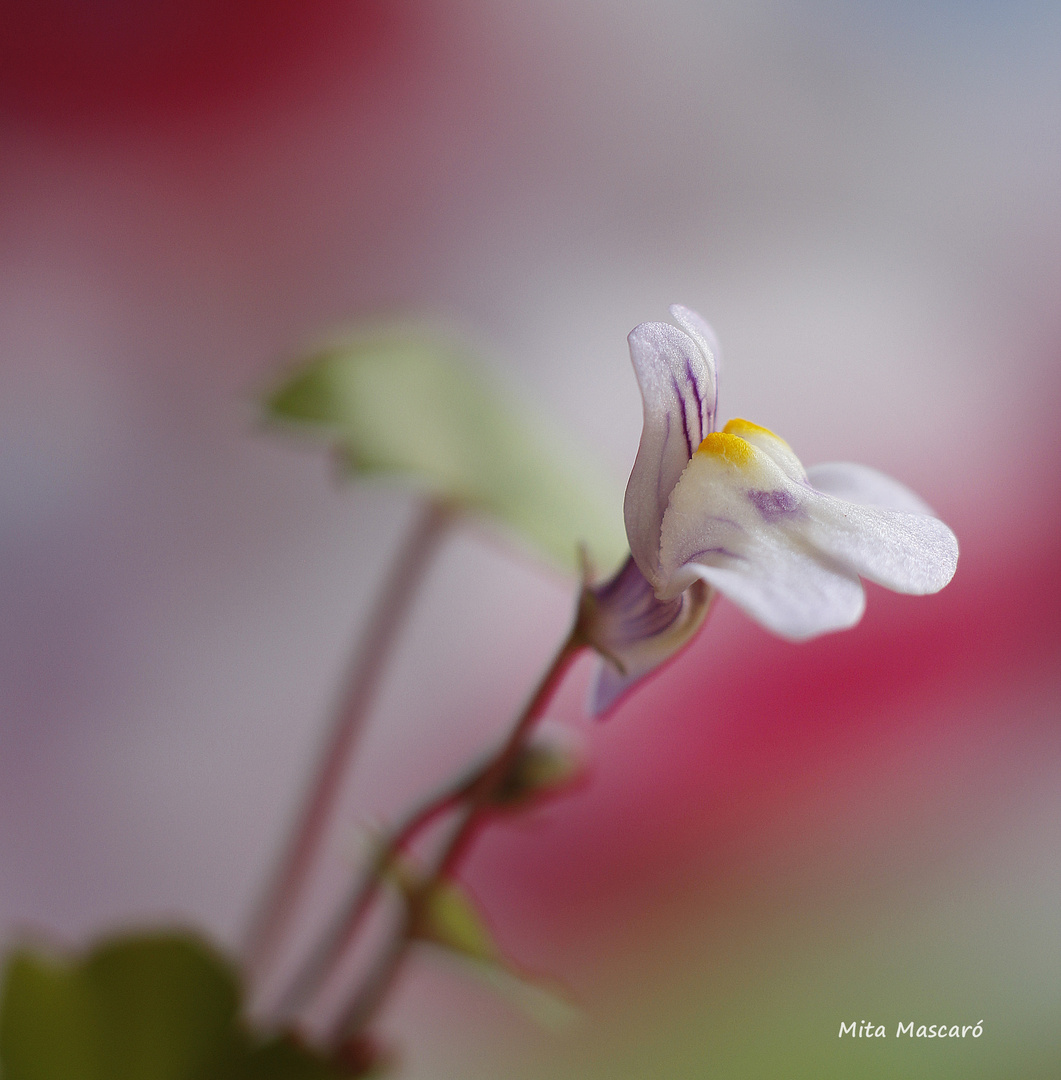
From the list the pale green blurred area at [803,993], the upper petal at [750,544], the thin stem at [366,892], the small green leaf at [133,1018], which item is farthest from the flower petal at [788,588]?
the pale green blurred area at [803,993]

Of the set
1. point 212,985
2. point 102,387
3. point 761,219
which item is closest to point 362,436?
point 212,985

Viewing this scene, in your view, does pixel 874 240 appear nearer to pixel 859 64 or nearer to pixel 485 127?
pixel 859 64

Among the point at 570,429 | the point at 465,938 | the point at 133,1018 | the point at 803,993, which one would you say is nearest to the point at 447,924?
the point at 465,938

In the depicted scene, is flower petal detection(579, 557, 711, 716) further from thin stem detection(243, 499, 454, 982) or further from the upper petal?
thin stem detection(243, 499, 454, 982)

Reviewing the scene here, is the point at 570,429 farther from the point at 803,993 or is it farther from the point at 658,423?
the point at 658,423

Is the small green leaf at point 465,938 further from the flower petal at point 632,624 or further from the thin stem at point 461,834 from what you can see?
the flower petal at point 632,624

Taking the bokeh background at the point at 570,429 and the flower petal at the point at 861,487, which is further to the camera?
the bokeh background at the point at 570,429

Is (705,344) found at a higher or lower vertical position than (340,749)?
higher
